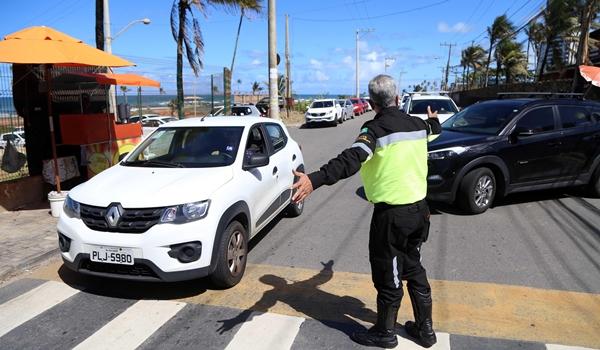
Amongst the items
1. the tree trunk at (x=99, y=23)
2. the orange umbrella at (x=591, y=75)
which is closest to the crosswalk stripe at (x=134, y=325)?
the tree trunk at (x=99, y=23)

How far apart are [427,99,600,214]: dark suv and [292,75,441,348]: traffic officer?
380cm

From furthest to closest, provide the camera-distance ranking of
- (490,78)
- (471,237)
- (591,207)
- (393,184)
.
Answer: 1. (490,78)
2. (591,207)
3. (471,237)
4. (393,184)

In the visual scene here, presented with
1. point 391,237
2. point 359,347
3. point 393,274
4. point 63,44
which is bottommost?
point 359,347

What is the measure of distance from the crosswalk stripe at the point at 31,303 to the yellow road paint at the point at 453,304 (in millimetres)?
1250

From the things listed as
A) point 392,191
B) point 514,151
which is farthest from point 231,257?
point 514,151

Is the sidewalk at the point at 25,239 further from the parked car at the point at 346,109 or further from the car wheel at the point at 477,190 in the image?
the parked car at the point at 346,109

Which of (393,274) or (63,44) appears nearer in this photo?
(393,274)

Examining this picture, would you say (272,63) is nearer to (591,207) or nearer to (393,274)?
(591,207)

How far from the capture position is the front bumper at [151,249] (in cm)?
429

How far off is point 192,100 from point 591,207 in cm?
2132

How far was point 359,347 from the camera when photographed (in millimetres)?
3713

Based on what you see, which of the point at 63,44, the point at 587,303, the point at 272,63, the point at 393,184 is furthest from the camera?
the point at 272,63

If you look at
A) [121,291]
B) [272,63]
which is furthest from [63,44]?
[272,63]

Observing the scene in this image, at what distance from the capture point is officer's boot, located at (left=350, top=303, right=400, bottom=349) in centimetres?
359
